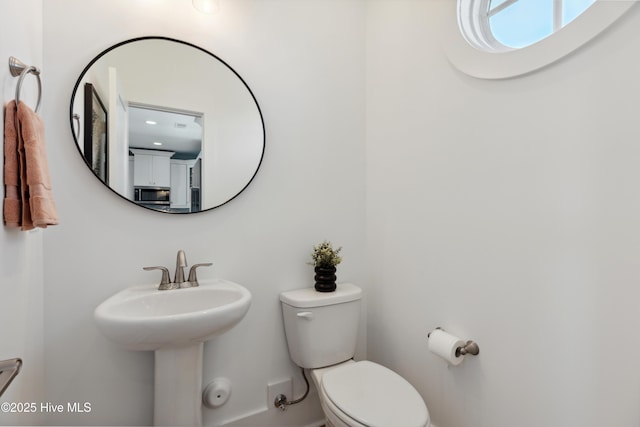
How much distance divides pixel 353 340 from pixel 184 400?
80 cm

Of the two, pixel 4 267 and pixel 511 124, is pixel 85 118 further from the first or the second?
pixel 511 124

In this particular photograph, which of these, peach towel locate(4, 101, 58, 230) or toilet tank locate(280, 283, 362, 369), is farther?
toilet tank locate(280, 283, 362, 369)

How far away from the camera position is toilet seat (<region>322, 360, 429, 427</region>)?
99cm

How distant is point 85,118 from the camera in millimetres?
1150

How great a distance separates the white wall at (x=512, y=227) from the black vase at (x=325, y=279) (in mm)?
351

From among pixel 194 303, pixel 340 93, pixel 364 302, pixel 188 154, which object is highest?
pixel 340 93

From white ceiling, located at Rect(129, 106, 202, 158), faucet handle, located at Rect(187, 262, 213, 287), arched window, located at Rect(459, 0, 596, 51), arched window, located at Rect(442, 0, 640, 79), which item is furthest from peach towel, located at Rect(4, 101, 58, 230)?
arched window, located at Rect(459, 0, 596, 51)

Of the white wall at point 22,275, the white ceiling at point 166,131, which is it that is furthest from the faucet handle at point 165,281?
the white ceiling at point 166,131

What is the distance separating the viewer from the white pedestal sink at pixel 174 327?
0.90m

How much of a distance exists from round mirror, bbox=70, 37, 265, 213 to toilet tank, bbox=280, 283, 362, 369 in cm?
62

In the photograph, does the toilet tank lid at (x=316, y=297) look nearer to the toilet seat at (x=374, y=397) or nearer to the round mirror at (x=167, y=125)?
the toilet seat at (x=374, y=397)

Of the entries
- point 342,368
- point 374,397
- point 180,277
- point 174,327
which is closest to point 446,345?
point 374,397

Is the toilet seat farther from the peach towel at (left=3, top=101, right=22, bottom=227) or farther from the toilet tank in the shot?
the peach towel at (left=3, top=101, right=22, bottom=227)

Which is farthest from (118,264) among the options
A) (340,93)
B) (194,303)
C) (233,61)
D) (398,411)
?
(340,93)
